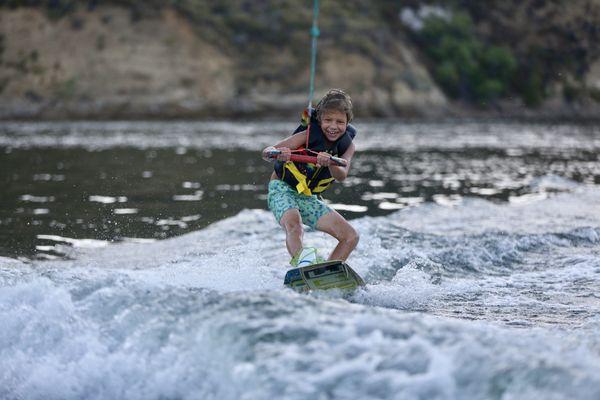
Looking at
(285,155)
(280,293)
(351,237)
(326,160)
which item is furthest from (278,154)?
(280,293)

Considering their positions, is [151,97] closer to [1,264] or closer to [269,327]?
[1,264]

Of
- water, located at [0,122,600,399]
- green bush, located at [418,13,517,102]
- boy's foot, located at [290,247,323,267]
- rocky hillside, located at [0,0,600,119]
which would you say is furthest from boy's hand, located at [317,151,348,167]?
green bush, located at [418,13,517,102]

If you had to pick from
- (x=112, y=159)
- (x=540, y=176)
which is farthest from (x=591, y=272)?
(x=112, y=159)

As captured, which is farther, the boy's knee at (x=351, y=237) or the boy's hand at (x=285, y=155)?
the boy's knee at (x=351, y=237)

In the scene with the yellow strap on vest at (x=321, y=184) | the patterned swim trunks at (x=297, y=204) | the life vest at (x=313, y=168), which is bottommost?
the patterned swim trunks at (x=297, y=204)

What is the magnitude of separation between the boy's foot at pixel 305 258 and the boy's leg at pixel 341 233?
35 cm

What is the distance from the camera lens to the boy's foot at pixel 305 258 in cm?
Answer: 681

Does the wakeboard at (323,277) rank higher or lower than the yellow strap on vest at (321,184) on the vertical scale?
lower

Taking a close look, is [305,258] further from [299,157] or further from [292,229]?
[299,157]

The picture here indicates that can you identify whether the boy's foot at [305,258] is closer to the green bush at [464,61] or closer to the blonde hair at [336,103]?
the blonde hair at [336,103]

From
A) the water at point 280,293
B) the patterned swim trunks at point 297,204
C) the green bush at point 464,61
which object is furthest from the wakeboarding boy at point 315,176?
the green bush at point 464,61

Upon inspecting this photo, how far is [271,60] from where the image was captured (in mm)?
54438

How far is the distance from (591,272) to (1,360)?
580 centimetres

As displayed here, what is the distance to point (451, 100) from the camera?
59.7 m
